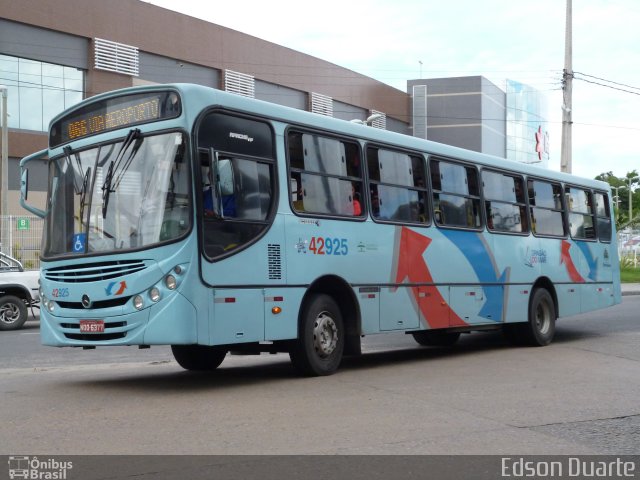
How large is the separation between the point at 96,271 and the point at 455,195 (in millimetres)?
6300

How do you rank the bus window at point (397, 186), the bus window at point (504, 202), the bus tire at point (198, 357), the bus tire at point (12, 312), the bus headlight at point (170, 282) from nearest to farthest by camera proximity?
the bus headlight at point (170, 282) < the bus tire at point (198, 357) < the bus window at point (397, 186) < the bus window at point (504, 202) < the bus tire at point (12, 312)

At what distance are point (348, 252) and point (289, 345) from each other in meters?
1.50

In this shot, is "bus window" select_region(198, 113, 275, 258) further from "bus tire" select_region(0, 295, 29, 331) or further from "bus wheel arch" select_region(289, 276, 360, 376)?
"bus tire" select_region(0, 295, 29, 331)

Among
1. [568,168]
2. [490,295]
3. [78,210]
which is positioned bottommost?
[490,295]

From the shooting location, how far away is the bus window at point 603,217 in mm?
18078

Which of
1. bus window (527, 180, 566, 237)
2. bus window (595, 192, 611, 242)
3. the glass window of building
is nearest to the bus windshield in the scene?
bus window (527, 180, 566, 237)

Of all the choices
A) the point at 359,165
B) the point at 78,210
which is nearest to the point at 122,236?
the point at 78,210

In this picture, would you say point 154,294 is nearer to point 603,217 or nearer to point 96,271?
point 96,271

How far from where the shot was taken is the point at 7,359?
13.7m

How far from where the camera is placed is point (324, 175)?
10930 millimetres

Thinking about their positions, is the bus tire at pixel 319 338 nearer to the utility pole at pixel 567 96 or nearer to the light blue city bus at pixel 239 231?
the light blue city bus at pixel 239 231
